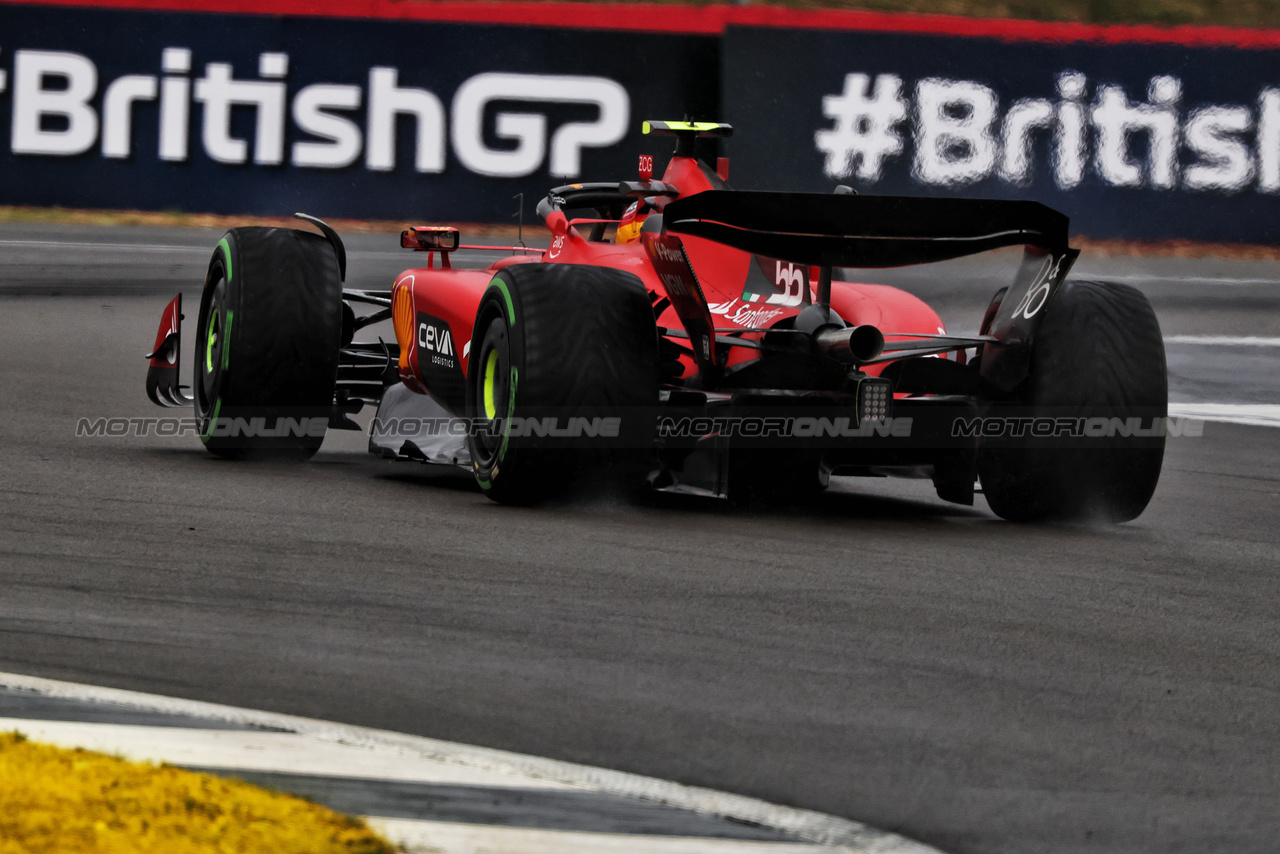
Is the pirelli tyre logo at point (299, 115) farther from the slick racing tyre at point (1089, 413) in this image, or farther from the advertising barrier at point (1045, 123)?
the slick racing tyre at point (1089, 413)

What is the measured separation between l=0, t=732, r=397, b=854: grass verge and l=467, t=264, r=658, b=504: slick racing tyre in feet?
10.0

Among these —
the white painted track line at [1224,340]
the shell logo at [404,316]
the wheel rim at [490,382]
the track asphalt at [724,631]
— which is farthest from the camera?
the white painted track line at [1224,340]

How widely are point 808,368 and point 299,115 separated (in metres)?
12.3

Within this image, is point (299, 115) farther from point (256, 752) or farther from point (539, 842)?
point (539, 842)

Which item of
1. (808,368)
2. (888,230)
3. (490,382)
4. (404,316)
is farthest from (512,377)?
(404,316)

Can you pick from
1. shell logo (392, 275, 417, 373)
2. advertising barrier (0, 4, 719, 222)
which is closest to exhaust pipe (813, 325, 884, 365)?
shell logo (392, 275, 417, 373)

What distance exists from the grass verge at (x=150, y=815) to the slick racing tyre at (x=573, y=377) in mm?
3058

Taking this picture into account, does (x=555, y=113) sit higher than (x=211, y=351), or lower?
higher

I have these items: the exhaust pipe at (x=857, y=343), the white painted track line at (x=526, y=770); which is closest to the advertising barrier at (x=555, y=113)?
the exhaust pipe at (x=857, y=343)

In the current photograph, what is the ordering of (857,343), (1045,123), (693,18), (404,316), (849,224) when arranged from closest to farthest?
(857,343) → (849,224) → (404,316) → (1045,123) → (693,18)

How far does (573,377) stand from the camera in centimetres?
614

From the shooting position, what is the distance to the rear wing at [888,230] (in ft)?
19.9

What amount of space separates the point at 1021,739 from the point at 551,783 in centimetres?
105

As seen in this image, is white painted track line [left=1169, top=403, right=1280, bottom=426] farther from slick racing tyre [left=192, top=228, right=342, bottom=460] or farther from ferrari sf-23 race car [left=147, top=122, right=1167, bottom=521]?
slick racing tyre [left=192, top=228, right=342, bottom=460]
